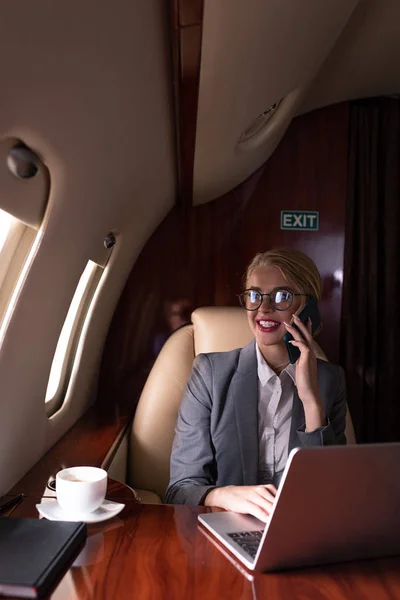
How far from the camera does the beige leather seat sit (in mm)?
2297

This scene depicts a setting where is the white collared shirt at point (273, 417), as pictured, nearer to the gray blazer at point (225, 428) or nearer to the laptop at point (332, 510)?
the gray blazer at point (225, 428)

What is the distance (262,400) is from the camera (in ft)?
5.90

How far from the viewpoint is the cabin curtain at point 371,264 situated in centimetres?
287

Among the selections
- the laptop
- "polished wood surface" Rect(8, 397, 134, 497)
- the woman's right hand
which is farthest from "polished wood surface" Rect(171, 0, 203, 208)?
"polished wood surface" Rect(8, 397, 134, 497)

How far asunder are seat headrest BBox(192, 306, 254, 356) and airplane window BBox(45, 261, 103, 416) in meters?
0.46

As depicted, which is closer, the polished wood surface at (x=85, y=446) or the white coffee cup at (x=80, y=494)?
the white coffee cup at (x=80, y=494)

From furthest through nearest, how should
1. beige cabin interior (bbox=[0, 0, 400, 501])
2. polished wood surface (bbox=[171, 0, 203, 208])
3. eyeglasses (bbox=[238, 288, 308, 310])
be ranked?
eyeglasses (bbox=[238, 288, 308, 310]), polished wood surface (bbox=[171, 0, 203, 208]), beige cabin interior (bbox=[0, 0, 400, 501])

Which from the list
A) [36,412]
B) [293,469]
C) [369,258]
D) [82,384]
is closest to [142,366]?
[82,384]

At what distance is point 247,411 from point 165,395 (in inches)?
25.9

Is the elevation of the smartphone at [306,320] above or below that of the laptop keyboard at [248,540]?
above

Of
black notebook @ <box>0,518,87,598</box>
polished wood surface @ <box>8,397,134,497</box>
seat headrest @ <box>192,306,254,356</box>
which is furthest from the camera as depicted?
seat headrest @ <box>192,306,254,356</box>

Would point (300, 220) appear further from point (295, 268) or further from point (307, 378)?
point (307, 378)

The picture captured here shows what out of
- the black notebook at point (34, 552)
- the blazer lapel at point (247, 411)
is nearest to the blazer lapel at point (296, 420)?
the blazer lapel at point (247, 411)

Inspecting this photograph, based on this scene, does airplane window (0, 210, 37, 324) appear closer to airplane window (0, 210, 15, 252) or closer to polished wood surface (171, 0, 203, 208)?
airplane window (0, 210, 15, 252)
